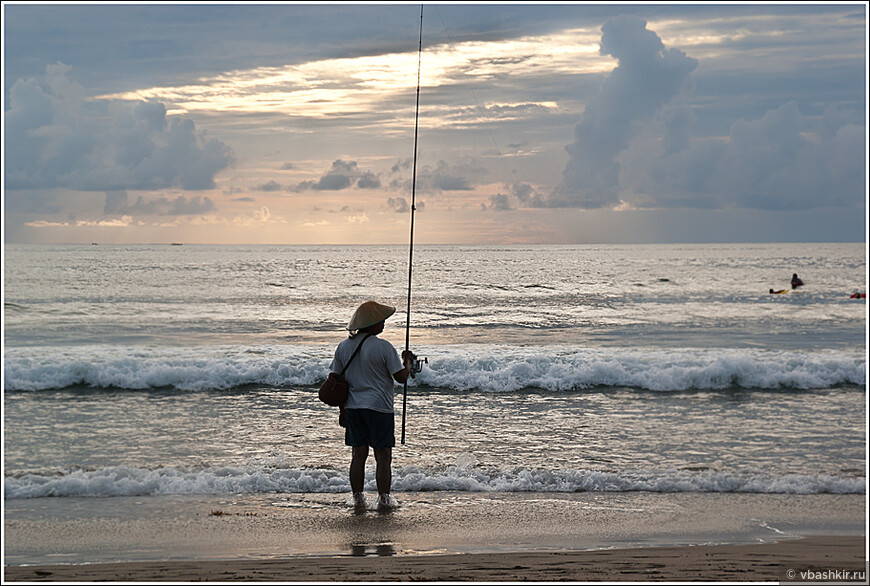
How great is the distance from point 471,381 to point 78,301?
22.1 m

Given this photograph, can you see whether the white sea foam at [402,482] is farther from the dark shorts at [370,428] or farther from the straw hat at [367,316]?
the straw hat at [367,316]

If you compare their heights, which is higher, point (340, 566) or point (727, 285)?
point (727, 285)

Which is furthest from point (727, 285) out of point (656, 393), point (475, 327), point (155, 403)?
point (155, 403)

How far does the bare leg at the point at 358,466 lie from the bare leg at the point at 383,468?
10cm

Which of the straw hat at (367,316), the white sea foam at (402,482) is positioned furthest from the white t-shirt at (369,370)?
the white sea foam at (402,482)

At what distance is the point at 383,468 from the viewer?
568 centimetres

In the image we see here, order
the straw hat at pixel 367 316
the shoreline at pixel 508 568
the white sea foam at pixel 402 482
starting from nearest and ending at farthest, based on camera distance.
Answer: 1. the shoreline at pixel 508 568
2. the straw hat at pixel 367 316
3. the white sea foam at pixel 402 482

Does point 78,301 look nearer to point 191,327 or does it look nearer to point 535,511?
point 191,327

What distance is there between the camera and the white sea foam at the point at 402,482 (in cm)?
642

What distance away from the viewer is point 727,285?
40.6 m

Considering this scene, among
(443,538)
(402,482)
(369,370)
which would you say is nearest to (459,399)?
(402,482)

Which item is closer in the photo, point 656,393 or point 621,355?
point 656,393

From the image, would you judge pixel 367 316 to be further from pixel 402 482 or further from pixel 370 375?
pixel 402 482

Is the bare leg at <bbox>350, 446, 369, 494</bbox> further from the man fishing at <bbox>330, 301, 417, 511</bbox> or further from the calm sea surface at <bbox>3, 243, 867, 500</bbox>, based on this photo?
the calm sea surface at <bbox>3, 243, 867, 500</bbox>
